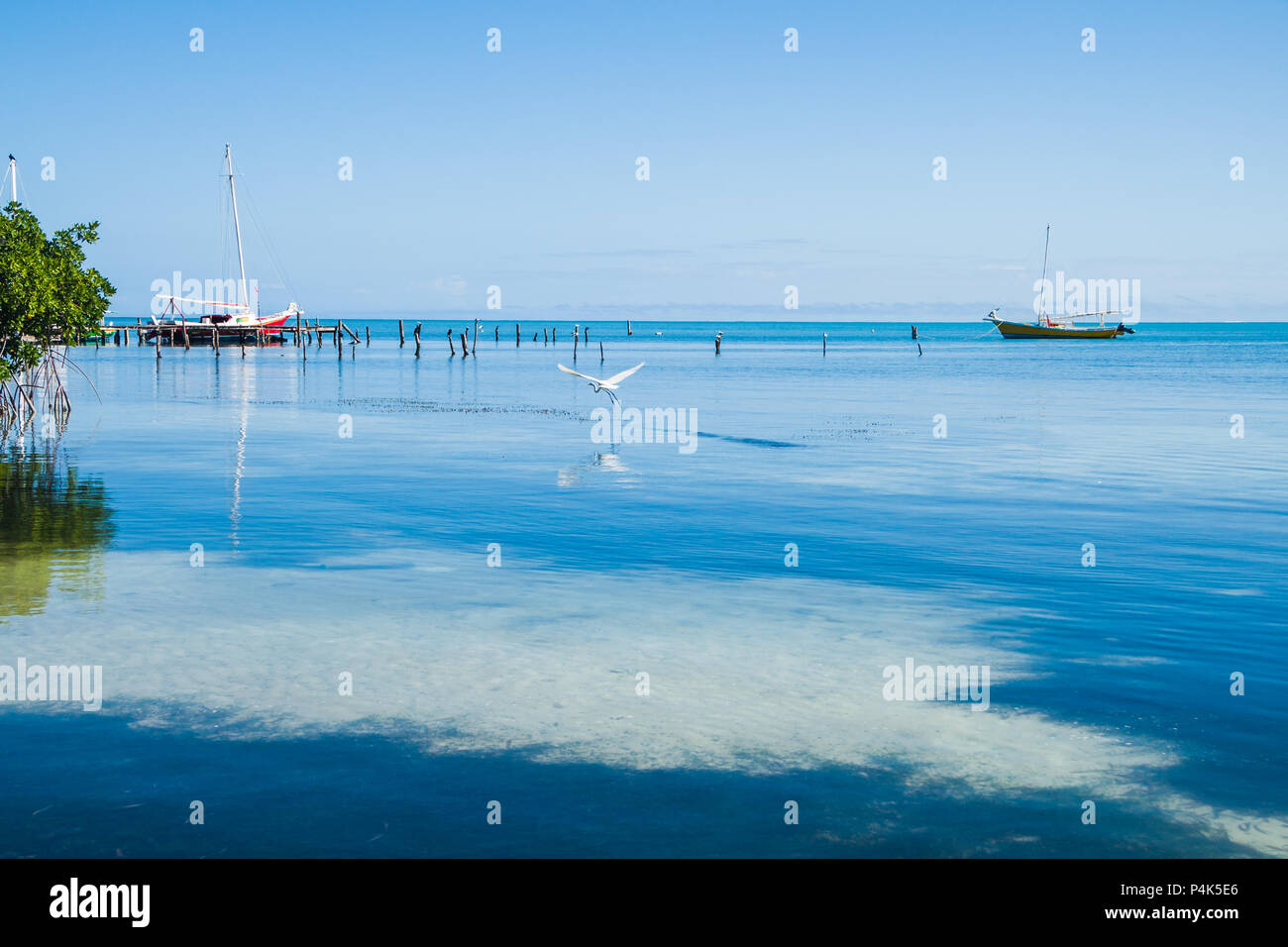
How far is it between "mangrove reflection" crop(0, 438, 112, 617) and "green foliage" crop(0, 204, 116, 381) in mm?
4278

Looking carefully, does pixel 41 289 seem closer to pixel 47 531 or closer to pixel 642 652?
pixel 47 531

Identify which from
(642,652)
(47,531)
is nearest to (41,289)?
(47,531)

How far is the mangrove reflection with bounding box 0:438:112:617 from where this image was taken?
1365cm

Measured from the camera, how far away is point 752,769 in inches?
320

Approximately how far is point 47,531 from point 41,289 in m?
13.5

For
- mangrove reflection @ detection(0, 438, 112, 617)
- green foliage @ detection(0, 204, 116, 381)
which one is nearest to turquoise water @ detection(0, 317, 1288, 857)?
mangrove reflection @ detection(0, 438, 112, 617)

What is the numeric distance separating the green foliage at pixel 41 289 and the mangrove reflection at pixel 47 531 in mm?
4278

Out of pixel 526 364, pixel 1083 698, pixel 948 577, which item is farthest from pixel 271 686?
pixel 526 364

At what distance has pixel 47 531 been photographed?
17.4m

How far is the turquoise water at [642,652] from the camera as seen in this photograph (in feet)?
24.2

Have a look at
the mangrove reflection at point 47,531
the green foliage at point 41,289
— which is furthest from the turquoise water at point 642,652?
the green foliage at point 41,289
